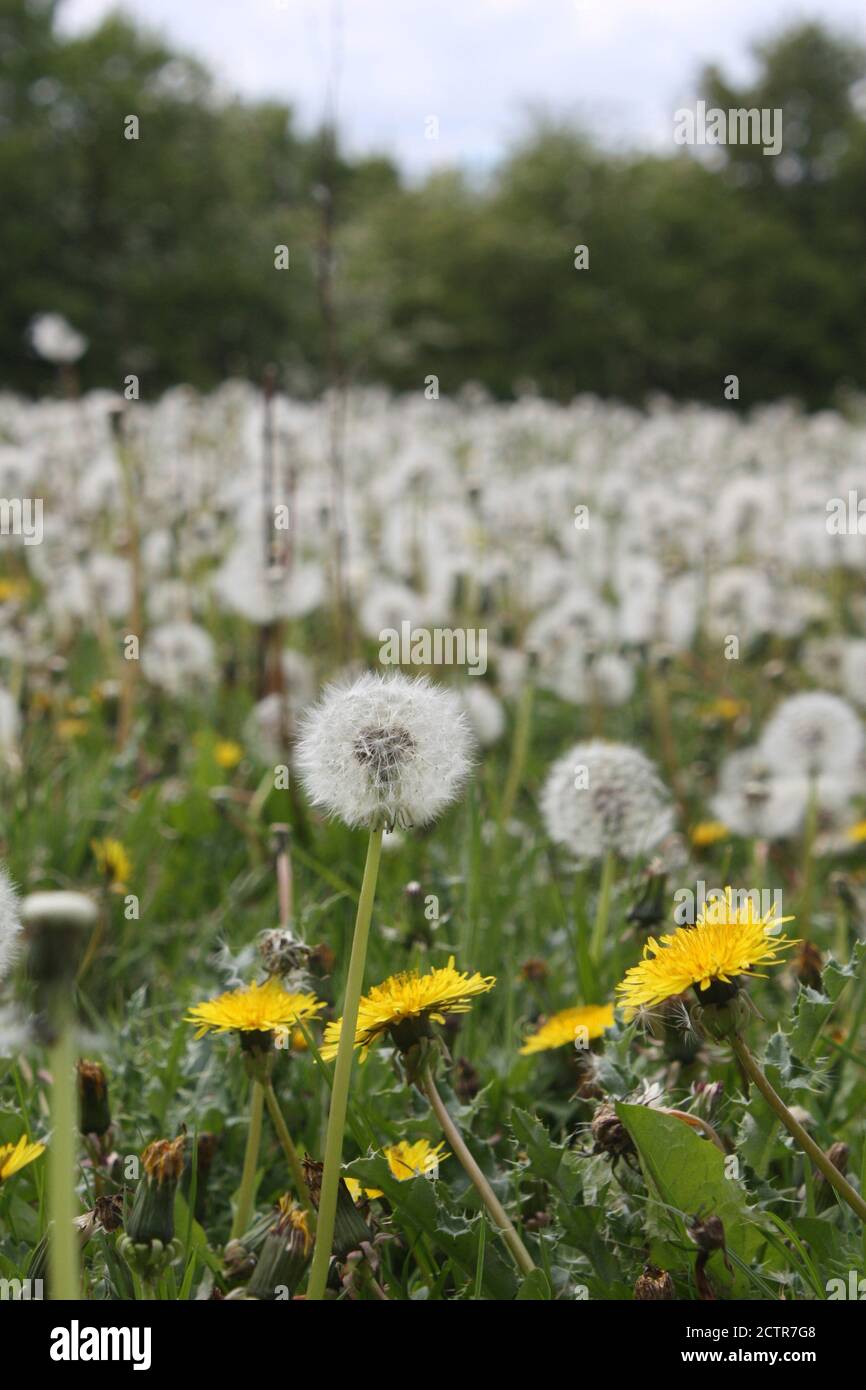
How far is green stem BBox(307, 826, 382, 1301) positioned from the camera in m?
0.97

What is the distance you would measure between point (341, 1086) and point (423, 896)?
79 centimetres

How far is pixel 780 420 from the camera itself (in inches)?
339

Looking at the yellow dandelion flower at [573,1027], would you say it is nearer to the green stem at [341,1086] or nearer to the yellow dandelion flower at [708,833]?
the green stem at [341,1086]

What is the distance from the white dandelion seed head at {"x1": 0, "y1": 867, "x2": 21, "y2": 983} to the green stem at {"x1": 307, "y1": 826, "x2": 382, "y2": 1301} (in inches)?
11.4

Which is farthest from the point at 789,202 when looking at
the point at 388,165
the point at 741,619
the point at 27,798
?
the point at 27,798

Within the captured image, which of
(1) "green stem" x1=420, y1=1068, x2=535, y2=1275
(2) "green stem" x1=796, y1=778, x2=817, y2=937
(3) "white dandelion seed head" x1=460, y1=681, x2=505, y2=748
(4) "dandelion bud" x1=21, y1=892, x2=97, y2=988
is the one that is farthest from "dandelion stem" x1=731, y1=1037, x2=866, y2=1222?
(3) "white dandelion seed head" x1=460, y1=681, x2=505, y2=748

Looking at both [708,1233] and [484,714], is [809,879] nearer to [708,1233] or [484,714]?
[484,714]

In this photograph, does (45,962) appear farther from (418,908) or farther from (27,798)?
(27,798)

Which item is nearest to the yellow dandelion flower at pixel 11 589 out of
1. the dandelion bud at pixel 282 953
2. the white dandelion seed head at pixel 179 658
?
the white dandelion seed head at pixel 179 658

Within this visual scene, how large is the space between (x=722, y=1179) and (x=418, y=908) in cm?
68

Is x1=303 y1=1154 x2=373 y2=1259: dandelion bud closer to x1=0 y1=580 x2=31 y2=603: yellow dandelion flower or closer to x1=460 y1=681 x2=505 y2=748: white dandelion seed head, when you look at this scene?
x1=460 y1=681 x2=505 y2=748: white dandelion seed head

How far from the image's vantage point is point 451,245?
22.6 metres

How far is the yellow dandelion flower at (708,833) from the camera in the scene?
2.51 metres

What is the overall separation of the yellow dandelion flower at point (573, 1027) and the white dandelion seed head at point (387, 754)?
515 millimetres
